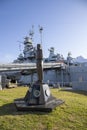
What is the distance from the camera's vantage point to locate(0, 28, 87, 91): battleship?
51000 millimetres

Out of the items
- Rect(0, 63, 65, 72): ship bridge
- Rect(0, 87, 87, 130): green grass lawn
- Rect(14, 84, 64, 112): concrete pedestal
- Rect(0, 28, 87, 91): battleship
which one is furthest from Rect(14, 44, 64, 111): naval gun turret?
Rect(0, 63, 65, 72): ship bridge

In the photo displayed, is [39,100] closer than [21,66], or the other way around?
[39,100]

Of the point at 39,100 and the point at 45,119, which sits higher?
the point at 39,100

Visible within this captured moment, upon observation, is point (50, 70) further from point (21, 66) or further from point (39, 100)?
point (39, 100)

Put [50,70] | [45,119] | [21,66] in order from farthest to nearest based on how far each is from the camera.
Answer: [50,70] < [21,66] < [45,119]

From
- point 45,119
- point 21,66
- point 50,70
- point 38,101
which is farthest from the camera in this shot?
point 50,70

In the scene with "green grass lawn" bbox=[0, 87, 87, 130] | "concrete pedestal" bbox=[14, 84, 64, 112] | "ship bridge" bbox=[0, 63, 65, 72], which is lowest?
"green grass lawn" bbox=[0, 87, 87, 130]

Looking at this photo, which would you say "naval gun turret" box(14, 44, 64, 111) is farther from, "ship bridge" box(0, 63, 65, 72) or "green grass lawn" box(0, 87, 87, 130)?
"ship bridge" box(0, 63, 65, 72)

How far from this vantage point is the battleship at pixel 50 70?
5100 centimetres

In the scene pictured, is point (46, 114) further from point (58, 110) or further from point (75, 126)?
point (75, 126)

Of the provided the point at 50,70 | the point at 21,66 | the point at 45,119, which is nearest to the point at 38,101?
the point at 45,119

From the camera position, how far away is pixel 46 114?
12.7 metres

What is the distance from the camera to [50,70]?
6775 centimetres

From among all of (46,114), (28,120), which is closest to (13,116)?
(28,120)
